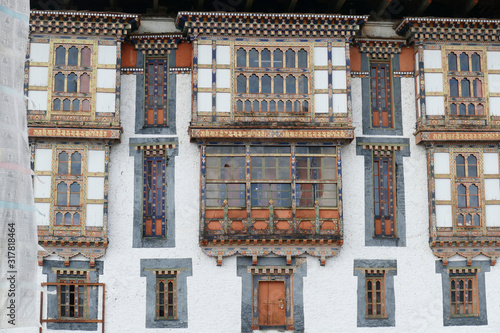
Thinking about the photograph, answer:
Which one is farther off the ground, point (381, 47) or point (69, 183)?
point (381, 47)

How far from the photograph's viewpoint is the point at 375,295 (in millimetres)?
21219

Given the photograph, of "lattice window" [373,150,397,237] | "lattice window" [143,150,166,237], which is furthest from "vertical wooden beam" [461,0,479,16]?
"lattice window" [143,150,166,237]

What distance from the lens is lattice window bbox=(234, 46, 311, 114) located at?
827 inches

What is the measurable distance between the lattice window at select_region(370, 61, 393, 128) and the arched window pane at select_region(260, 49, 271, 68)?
3176 millimetres

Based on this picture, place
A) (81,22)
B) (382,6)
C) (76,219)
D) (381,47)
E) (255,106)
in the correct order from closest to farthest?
(76,219)
(81,22)
(255,106)
(381,47)
(382,6)

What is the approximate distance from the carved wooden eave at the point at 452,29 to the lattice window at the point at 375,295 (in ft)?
22.3

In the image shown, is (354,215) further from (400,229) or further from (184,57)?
(184,57)

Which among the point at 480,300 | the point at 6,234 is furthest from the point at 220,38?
the point at 6,234

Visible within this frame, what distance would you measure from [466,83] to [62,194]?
11.6 meters

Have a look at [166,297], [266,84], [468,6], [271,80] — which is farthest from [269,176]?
[468,6]

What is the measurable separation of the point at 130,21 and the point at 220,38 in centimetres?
250

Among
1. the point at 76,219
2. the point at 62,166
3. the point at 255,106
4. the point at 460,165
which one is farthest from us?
the point at 460,165

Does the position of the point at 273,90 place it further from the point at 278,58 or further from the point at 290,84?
the point at 278,58

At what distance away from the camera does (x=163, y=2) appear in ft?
73.7
